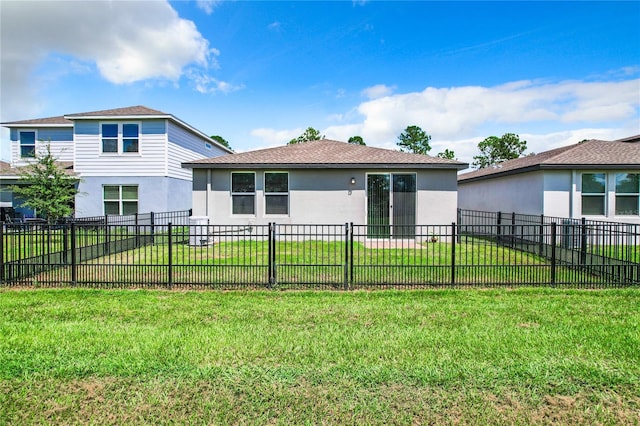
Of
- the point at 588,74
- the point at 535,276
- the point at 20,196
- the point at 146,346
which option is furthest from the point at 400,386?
the point at 20,196

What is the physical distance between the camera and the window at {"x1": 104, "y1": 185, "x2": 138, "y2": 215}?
16.8 m

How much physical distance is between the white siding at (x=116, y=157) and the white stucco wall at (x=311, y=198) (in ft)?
16.1

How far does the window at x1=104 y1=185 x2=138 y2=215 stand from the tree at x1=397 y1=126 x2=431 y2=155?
3806 centimetres

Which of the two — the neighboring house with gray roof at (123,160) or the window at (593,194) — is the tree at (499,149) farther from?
the neighboring house with gray roof at (123,160)

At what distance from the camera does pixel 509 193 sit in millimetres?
15477

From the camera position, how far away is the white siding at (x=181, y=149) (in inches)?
666

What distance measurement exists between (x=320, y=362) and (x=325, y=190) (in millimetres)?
9535

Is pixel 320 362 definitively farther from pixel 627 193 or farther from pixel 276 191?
pixel 627 193

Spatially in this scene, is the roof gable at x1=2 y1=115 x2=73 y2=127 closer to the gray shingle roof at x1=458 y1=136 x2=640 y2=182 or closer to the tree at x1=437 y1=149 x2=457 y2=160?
the gray shingle roof at x1=458 y1=136 x2=640 y2=182

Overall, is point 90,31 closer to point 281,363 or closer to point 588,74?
point 281,363

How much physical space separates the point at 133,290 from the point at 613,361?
697 cm

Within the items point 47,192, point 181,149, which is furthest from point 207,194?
point 181,149

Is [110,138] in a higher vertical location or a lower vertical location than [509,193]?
higher

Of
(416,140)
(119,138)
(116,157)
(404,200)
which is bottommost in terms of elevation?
(404,200)
